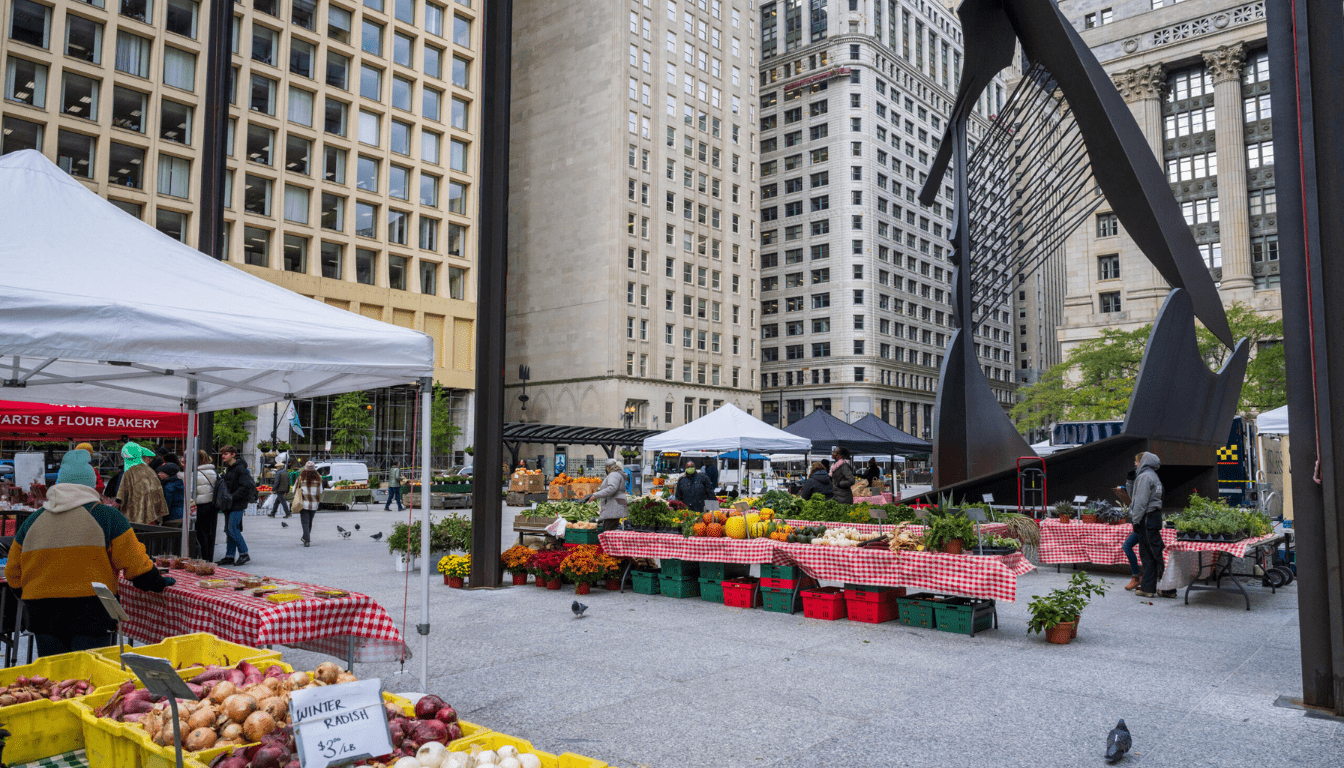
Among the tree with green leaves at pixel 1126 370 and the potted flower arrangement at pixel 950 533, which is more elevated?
the tree with green leaves at pixel 1126 370

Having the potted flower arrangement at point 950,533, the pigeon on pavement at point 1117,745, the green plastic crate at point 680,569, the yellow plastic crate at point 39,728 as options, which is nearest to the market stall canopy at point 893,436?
the green plastic crate at point 680,569

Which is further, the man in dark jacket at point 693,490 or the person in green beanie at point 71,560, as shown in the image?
the man in dark jacket at point 693,490

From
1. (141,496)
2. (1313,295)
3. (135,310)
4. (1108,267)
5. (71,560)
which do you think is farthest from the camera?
(1108,267)

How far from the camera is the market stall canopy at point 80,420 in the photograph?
12.6 metres

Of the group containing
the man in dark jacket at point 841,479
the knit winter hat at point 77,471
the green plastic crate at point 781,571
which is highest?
the knit winter hat at point 77,471

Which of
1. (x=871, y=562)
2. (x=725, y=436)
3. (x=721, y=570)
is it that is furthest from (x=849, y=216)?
(x=871, y=562)

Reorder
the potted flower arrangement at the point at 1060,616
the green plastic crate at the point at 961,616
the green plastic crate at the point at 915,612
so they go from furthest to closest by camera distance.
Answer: the green plastic crate at the point at 915,612
the green plastic crate at the point at 961,616
the potted flower arrangement at the point at 1060,616

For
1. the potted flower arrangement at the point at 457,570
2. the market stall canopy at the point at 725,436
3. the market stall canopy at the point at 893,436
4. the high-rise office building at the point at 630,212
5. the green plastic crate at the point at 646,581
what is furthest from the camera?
the high-rise office building at the point at 630,212

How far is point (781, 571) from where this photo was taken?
11422mm

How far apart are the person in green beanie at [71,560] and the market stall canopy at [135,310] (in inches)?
34.8

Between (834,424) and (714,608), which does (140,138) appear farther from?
(714,608)

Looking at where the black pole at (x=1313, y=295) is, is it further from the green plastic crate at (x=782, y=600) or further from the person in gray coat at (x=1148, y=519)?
the green plastic crate at (x=782, y=600)

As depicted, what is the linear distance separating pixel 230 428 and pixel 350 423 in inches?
279

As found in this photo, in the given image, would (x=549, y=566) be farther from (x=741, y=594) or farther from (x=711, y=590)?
(x=741, y=594)
